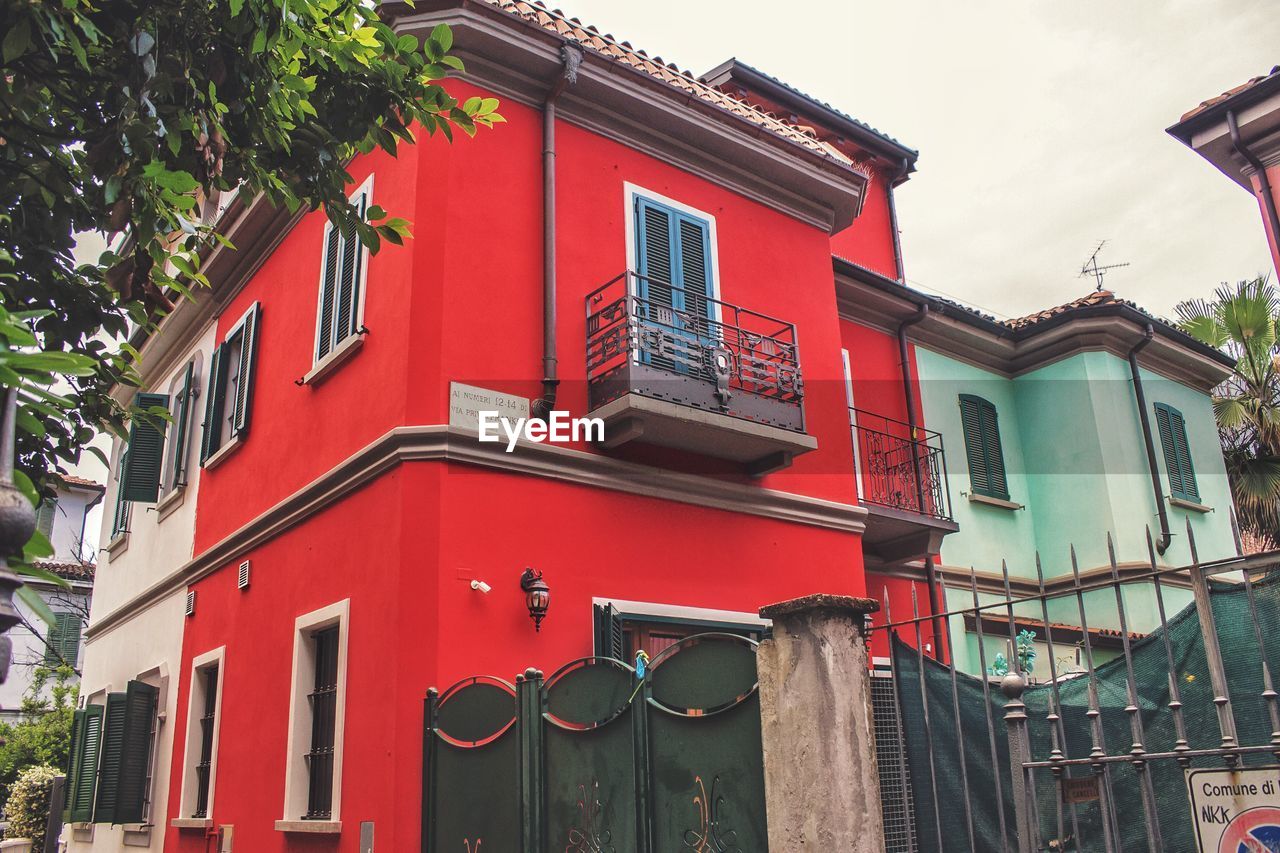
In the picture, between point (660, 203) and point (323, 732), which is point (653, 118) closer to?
point (660, 203)

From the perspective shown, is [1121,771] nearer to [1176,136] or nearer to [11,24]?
[11,24]

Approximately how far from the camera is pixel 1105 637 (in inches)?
546

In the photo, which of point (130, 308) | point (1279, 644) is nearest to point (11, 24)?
point (130, 308)

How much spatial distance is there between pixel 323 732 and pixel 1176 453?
552 inches

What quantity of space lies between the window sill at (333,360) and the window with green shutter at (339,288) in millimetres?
85

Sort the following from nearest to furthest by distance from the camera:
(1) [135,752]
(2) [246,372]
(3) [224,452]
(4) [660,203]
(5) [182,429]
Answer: (4) [660,203] → (2) [246,372] → (3) [224,452] → (1) [135,752] → (5) [182,429]

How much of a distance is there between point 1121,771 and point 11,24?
6227 millimetres

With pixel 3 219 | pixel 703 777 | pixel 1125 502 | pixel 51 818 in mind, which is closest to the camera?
pixel 703 777

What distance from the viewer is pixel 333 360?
9953 mm

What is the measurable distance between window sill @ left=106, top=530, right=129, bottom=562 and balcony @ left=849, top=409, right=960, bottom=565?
36.2 feet

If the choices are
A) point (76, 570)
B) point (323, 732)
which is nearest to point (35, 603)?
point (323, 732)

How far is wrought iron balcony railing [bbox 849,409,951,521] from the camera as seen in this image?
13273 mm

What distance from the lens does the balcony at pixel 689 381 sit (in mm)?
9047

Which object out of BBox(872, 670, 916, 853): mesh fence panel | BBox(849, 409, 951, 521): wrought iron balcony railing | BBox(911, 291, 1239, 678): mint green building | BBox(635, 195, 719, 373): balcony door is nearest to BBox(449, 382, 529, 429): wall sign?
BBox(635, 195, 719, 373): balcony door
